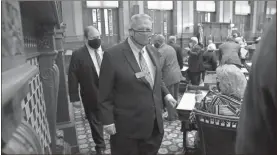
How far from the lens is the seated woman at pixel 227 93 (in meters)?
1.82

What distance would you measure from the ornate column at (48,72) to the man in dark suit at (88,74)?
57 centimetres

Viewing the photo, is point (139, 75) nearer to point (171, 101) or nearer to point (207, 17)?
point (171, 101)

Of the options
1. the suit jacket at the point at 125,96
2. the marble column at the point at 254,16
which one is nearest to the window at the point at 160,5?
the marble column at the point at 254,16

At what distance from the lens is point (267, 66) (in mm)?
634

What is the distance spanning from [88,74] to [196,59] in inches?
138

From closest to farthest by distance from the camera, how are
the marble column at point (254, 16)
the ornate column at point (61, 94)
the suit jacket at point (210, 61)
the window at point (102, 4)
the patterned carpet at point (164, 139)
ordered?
the ornate column at point (61, 94) < the patterned carpet at point (164, 139) < the suit jacket at point (210, 61) < the window at point (102, 4) < the marble column at point (254, 16)

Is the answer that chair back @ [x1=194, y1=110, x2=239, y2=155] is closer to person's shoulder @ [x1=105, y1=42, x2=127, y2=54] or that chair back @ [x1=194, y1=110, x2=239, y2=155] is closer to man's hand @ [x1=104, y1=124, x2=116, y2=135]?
man's hand @ [x1=104, y1=124, x2=116, y2=135]

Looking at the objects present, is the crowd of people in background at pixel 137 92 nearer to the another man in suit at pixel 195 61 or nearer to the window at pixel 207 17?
the another man in suit at pixel 195 61

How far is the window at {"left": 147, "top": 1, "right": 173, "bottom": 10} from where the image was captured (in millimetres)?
10484

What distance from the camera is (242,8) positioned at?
13.5 meters

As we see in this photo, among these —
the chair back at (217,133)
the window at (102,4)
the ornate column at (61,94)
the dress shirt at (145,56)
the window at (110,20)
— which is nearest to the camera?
the chair back at (217,133)

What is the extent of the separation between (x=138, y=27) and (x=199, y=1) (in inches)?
420

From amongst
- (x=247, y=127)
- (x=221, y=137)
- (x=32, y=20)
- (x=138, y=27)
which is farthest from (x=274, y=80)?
(x=32, y=20)

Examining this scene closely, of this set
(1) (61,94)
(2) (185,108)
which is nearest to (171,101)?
(2) (185,108)
